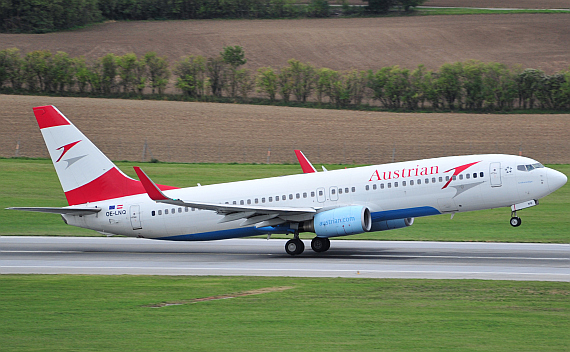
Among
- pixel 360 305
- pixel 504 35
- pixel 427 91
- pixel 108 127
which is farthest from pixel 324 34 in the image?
pixel 360 305

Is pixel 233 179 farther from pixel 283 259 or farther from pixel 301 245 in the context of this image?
pixel 283 259

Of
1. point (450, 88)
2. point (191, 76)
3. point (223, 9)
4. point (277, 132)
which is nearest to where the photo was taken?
point (277, 132)

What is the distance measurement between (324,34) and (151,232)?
323 feet

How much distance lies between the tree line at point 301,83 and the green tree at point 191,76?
142 mm

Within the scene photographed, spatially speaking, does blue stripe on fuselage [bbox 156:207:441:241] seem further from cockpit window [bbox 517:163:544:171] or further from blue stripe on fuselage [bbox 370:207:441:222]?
cockpit window [bbox 517:163:544:171]

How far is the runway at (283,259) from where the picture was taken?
82.5ft

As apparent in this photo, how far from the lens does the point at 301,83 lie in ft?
323

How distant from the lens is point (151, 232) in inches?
1294

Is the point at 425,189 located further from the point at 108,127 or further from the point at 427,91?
the point at 427,91

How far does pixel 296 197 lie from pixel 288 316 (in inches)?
565

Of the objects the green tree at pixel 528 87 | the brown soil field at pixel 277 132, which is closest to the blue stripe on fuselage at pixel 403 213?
the brown soil field at pixel 277 132

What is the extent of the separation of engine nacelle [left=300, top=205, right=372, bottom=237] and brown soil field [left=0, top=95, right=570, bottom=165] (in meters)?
37.5

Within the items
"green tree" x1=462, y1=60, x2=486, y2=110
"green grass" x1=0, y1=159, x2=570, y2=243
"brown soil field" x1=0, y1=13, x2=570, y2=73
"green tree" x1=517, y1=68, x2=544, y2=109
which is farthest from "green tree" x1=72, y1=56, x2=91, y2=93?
"green tree" x1=517, y1=68, x2=544, y2=109

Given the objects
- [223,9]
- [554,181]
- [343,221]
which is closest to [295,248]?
[343,221]
